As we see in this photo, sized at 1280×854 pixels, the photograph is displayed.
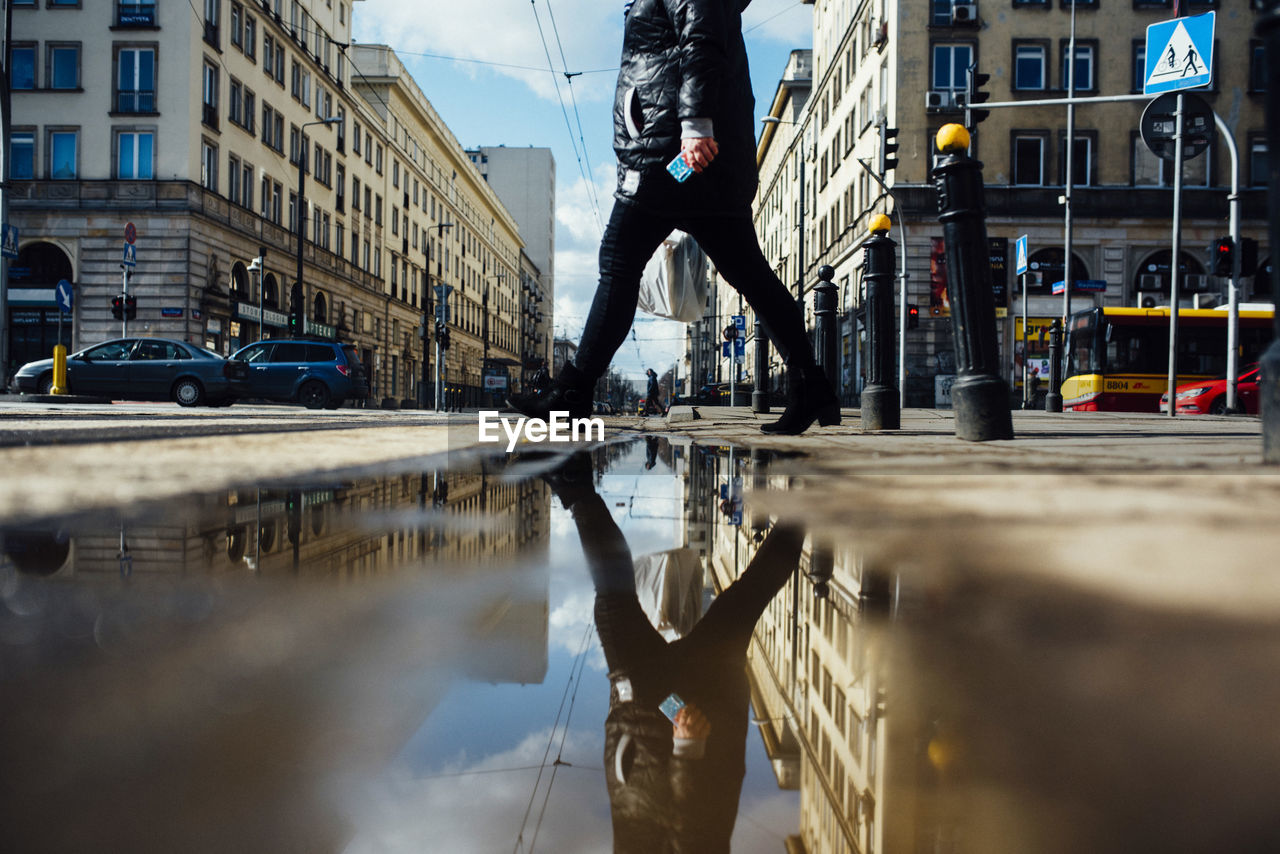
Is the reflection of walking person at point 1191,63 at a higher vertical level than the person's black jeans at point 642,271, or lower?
higher

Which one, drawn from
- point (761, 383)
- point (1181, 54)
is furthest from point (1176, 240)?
point (761, 383)

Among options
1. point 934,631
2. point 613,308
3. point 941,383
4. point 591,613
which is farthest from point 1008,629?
point 941,383

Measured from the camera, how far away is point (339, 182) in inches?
1631

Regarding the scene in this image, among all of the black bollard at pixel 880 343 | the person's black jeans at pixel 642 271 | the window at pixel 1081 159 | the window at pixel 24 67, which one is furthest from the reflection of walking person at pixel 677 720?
the window at pixel 24 67

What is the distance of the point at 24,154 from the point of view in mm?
27969

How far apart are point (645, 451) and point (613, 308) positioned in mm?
964

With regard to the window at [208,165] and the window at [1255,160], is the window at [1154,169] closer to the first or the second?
the window at [1255,160]

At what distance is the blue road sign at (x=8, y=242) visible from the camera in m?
17.8

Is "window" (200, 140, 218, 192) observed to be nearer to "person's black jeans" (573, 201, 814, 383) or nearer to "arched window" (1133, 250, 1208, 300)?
"person's black jeans" (573, 201, 814, 383)

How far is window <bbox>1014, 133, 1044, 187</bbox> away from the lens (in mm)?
Result: 31328

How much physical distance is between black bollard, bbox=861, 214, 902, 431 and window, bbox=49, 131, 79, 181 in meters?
29.6

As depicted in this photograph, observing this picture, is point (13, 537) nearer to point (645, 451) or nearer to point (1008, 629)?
point (1008, 629)

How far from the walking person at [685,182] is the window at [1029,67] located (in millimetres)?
31496

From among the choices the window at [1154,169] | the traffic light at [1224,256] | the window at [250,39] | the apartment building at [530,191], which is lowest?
the traffic light at [1224,256]
